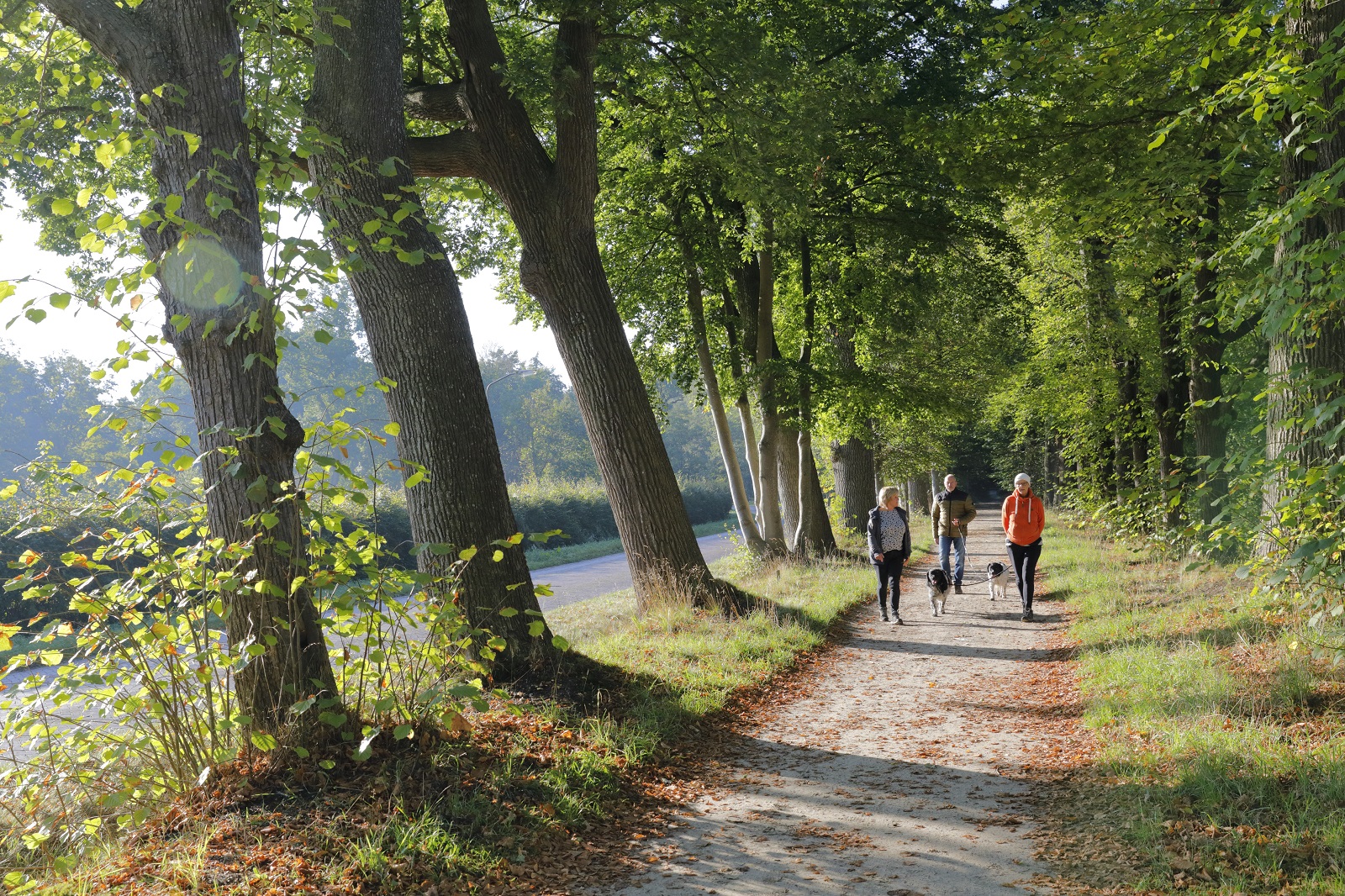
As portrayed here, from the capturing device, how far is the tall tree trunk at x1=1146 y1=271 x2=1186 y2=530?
603 inches

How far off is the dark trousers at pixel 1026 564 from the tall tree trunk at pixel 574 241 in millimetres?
3792

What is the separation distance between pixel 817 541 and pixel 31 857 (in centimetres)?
1585

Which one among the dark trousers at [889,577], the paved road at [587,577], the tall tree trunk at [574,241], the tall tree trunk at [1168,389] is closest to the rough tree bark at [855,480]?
the paved road at [587,577]

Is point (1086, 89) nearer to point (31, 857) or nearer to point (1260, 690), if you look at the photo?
point (1260, 690)

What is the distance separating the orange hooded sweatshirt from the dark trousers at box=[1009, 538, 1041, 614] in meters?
0.12

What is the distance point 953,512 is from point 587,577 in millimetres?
14616

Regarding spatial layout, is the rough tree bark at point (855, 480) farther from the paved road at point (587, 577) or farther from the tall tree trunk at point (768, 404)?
the tall tree trunk at point (768, 404)

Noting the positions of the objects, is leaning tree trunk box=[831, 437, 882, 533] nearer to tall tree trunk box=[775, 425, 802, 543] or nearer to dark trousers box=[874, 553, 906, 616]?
tall tree trunk box=[775, 425, 802, 543]

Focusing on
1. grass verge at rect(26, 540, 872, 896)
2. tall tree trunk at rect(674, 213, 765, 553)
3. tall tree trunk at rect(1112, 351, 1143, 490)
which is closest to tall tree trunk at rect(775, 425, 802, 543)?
tall tree trunk at rect(674, 213, 765, 553)

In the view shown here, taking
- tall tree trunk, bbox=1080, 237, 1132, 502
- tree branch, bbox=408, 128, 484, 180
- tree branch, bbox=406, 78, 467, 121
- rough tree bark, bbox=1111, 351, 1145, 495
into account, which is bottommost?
rough tree bark, bbox=1111, 351, 1145, 495

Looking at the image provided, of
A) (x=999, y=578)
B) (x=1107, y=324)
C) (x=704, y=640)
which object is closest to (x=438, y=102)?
(x=704, y=640)

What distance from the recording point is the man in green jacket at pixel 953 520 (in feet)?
47.2

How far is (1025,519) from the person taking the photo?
11.9m

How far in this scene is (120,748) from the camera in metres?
4.45
